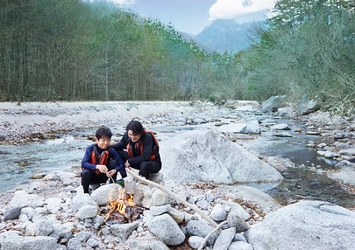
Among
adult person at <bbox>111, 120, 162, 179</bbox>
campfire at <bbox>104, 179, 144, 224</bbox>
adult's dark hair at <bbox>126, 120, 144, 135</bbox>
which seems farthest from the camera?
adult person at <bbox>111, 120, 162, 179</bbox>

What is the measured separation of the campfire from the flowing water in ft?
10.4

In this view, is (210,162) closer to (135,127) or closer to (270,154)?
(135,127)

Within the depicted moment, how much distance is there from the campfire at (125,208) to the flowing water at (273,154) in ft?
10.4

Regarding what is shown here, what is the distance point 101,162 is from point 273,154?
768 cm

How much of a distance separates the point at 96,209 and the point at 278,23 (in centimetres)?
2705

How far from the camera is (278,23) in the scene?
27125 mm

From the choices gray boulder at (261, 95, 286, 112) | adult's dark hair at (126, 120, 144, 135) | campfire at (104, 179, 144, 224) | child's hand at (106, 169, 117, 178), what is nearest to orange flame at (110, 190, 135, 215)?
campfire at (104, 179, 144, 224)

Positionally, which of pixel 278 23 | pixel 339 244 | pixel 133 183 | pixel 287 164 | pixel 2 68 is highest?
pixel 278 23

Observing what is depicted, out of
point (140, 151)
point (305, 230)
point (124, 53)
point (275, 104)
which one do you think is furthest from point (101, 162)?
point (124, 53)

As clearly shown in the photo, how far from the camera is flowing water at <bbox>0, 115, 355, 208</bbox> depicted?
6.37 meters

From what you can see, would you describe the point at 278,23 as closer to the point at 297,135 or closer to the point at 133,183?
the point at 297,135

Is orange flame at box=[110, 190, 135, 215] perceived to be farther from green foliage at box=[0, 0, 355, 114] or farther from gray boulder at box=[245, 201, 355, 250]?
green foliage at box=[0, 0, 355, 114]

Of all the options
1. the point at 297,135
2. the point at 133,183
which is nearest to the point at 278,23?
the point at 297,135

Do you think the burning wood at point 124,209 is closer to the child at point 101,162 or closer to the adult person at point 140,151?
the child at point 101,162
